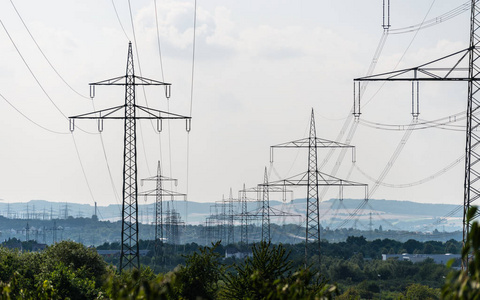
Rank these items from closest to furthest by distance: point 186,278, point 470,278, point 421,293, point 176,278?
point 470,278, point 176,278, point 186,278, point 421,293

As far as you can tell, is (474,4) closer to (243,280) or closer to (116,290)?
(243,280)

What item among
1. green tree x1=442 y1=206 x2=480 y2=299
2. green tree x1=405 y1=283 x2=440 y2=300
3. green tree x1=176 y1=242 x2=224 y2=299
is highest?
→ green tree x1=442 y1=206 x2=480 y2=299

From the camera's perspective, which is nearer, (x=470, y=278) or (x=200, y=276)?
(x=470, y=278)

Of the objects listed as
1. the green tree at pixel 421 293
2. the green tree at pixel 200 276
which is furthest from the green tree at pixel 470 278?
the green tree at pixel 421 293

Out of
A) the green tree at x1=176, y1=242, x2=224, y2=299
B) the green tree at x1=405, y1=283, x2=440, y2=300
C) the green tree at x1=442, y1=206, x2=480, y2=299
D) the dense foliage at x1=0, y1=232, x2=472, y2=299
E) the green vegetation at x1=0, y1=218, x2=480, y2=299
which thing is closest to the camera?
the green tree at x1=442, y1=206, x2=480, y2=299

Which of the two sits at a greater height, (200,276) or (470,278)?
(470,278)

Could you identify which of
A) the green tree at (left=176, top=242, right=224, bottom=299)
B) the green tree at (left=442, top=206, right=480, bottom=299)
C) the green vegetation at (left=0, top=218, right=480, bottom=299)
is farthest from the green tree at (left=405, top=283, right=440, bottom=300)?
the green tree at (left=442, top=206, right=480, bottom=299)

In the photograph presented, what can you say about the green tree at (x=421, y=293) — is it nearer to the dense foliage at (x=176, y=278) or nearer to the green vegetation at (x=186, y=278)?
the dense foliage at (x=176, y=278)

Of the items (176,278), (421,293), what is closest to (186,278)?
(176,278)

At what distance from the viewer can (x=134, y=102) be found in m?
50.3

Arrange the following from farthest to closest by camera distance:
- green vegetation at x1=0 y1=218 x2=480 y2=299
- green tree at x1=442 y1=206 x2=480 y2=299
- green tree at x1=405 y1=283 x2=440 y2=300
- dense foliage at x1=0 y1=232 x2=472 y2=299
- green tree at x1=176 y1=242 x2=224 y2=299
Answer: green tree at x1=405 y1=283 x2=440 y2=300 < green tree at x1=176 y1=242 x2=224 y2=299 < dense foliage at x1=0 y1=232 x2=472 y2=299 < green vegetation at x1=0 y1=218 x2=480 y2=299 < green tree at x1=442 y1=206 x2=480 y2=299

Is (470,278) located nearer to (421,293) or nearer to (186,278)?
(186,278)

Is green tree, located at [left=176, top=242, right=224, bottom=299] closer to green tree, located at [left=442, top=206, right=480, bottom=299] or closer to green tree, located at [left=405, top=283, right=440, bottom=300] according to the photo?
green tree, located at [left=442, top=206, right=480, bottom=299]

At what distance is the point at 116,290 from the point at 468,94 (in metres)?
28.3
